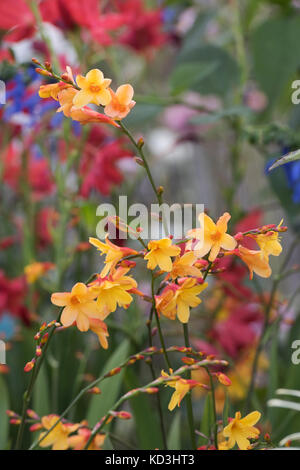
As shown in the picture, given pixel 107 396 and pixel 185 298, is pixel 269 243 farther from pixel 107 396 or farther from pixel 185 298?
pixel 107 396

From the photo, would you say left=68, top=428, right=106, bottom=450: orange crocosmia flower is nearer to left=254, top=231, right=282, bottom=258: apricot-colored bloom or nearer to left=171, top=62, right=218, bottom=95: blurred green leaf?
left=254, top=231, right=282, bottom=258: apricot-colored bloom

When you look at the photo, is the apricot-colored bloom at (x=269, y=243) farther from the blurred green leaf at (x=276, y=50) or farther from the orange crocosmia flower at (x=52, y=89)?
the blurred green leaf at (x=276, y=50)

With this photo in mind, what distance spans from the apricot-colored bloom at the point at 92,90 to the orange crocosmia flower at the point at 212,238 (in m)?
0.08

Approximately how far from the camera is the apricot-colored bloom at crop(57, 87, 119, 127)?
33 cm

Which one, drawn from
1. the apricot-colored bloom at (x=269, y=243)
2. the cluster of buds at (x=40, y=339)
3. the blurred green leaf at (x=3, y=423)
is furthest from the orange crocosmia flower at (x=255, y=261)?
the blurred green leaf at (x=3, y=423)

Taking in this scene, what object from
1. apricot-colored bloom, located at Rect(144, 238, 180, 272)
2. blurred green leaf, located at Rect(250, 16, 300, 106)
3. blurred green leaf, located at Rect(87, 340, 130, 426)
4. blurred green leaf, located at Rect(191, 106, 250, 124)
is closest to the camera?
apricot-colored bloom, located at Rect(144, 238, 180, 272)

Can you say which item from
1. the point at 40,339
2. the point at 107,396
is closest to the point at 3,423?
the point at 107,396

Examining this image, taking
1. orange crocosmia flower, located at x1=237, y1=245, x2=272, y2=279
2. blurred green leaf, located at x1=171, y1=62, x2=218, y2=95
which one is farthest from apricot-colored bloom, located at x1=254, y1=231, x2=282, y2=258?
blurred green leaf, located at x1=171, y1=62, x2=218, y2=95

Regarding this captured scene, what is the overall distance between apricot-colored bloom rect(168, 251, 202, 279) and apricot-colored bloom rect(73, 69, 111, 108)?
0.09m

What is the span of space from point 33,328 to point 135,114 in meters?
0.28

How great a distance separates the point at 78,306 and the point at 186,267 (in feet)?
0.21

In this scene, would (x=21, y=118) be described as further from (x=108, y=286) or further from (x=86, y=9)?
(x=108, y=286)

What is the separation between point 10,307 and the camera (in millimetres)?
720

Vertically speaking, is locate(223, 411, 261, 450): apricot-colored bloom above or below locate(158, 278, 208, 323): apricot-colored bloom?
below
